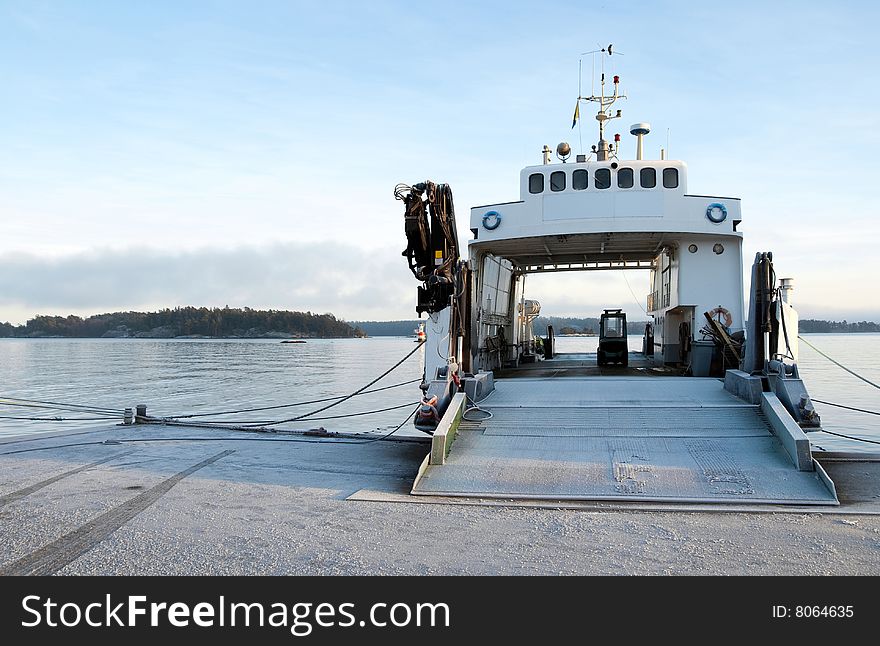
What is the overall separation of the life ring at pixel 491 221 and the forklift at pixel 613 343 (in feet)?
24.6

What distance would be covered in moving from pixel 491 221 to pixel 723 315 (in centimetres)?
482

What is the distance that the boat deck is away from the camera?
622 cm

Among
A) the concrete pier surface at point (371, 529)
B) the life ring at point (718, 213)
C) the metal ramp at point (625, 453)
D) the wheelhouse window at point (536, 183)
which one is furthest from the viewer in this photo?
the wheelhouse window at point (536, 183)

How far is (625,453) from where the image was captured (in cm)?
711

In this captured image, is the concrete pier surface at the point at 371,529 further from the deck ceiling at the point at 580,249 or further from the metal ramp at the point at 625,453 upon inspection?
the deck ceiling at the point at 580,249

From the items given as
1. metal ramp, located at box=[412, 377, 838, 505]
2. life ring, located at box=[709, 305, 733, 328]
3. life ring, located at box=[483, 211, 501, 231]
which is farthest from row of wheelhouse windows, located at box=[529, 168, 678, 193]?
metal ramp, located at box=[412, 377, 838, 505]

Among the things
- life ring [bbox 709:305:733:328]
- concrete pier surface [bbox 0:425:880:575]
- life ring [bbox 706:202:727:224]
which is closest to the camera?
concrete pier surface [bbox 0:425:880:575]

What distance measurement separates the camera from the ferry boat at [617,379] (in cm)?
654

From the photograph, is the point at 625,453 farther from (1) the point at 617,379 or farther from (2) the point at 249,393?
(2) the point at 249,393

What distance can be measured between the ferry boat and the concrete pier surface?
482 millimetres

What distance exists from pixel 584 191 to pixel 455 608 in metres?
10.9

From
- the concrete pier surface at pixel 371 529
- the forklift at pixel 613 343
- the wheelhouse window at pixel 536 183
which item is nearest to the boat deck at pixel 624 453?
the concrete pier surface at pixel 371 529

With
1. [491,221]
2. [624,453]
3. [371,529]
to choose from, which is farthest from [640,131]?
[371,529]

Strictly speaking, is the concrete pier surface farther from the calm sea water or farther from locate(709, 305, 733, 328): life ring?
the calm sea water
